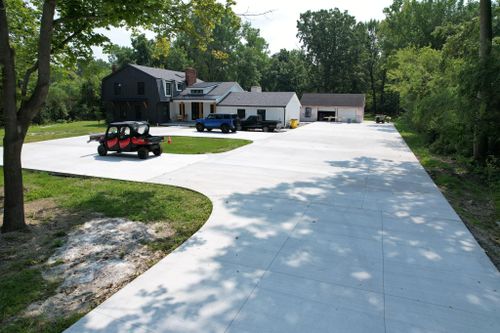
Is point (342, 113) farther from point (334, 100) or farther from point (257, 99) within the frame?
point (257, 99)

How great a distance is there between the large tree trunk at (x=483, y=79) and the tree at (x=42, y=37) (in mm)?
9051

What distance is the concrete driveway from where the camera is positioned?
13.3ft

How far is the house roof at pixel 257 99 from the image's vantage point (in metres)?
35.2

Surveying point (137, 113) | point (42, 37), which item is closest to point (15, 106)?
point (42, 37)

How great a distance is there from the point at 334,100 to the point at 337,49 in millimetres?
22846

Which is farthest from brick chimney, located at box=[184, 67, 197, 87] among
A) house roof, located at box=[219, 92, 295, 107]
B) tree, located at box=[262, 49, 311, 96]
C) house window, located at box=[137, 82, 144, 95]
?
tree, located at box=[262, 49, 311, 96]

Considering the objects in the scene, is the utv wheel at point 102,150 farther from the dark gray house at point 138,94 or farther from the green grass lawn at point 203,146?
the dark gray house at point 138,94

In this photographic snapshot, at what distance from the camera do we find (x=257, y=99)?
3634 centimetres

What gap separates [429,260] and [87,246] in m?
5.97

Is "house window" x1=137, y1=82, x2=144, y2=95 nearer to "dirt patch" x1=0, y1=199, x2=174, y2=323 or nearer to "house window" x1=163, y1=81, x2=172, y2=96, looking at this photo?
"house window" x1=163, y1=81, x2=172, y2=96

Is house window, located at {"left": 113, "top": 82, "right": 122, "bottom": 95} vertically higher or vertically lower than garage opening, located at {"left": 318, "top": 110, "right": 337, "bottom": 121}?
higher

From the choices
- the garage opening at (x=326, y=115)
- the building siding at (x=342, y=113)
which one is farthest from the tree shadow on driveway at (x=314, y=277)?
the building siding at (x=342, y=113)

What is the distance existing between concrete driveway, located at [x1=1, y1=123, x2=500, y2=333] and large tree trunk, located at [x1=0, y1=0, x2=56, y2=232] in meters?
3.44

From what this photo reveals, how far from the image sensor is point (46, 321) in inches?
157
